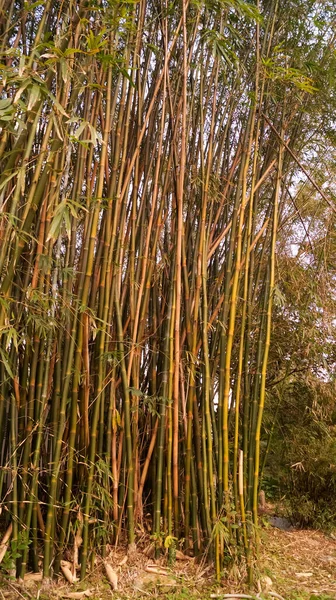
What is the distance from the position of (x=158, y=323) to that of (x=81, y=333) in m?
0.56

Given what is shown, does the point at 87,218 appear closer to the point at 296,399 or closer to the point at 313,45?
the point at 313,45

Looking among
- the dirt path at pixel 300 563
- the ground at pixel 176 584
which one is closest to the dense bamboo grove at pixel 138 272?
the ground at pixel 176 584

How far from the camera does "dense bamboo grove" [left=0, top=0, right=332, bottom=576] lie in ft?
7.20

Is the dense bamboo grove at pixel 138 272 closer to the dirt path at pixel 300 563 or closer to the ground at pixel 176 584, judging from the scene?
the ground at pixel 176 584

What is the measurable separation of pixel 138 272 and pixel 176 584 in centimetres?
136

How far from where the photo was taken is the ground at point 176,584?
7.16 feet

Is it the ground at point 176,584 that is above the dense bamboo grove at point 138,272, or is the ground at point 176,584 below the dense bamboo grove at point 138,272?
below

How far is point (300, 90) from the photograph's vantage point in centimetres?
294

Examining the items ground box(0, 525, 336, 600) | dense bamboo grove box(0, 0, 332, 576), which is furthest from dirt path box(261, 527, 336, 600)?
dense bamboo grove box(0, 0, 332, 576)

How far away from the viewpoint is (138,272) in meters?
2.68

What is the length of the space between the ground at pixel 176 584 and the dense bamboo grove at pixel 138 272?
8 centimetres

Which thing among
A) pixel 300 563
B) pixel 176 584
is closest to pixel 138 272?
pixel 176 584

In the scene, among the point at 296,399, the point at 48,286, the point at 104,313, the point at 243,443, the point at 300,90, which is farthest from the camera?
the point at 296,399

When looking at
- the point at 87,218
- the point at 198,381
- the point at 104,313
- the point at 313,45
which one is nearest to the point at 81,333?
the point at 104,313
